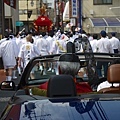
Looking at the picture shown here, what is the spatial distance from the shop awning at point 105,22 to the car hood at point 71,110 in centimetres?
4282

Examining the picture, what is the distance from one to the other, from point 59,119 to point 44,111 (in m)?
0.20

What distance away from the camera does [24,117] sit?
3.53 meters

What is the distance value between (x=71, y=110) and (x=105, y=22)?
146 ft

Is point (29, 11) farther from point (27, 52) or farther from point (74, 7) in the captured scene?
point (27, 52)

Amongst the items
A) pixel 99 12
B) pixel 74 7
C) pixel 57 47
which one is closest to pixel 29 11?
pixel 99 12

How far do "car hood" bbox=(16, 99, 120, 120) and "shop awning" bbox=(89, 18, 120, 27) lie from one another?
4282 cm

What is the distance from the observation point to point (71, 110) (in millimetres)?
3611

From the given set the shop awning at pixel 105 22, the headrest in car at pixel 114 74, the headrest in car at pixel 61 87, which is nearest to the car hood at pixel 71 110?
the headrest in car at pixel 61 87

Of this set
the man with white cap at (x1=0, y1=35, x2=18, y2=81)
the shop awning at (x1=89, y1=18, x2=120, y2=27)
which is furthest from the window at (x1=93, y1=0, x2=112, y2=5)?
the man with white cap at (x1=0, y1=35, x2=18, y2=81)

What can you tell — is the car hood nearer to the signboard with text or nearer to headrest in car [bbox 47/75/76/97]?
headrest in car [bbox 47/75/76/97]

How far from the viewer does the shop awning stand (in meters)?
46.8

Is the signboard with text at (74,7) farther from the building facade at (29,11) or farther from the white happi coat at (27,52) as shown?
the building facade at (29,11)

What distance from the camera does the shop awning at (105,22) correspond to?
154 feet

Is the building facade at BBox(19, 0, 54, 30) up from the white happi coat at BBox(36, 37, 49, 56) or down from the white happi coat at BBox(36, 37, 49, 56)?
up
